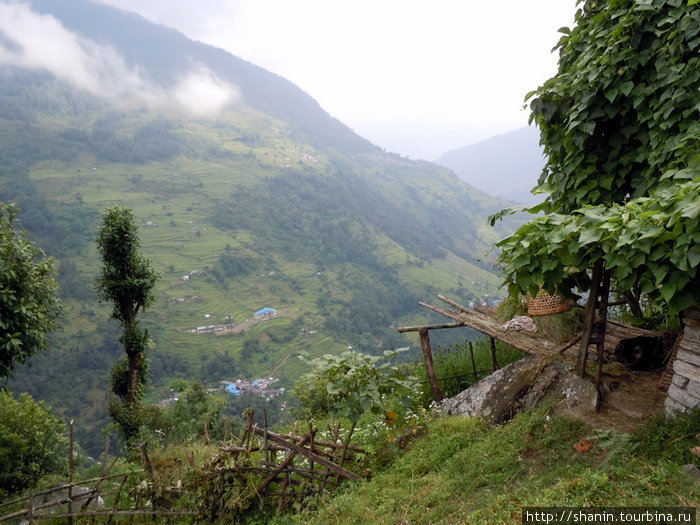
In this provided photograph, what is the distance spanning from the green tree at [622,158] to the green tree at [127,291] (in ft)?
35.2

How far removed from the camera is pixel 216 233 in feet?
349

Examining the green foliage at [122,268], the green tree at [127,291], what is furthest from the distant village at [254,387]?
the green foliage at [122,268]

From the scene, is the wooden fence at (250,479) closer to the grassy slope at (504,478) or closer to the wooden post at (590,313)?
the grassy slope at (504,478)

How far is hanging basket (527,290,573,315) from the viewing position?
5.13 meters

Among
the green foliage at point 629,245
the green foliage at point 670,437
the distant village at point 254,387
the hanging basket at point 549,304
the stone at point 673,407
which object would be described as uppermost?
the green foliage at point 629,245

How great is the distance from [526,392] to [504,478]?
1822mm

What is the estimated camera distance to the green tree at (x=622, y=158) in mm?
2969

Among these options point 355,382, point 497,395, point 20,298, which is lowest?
point 497,395

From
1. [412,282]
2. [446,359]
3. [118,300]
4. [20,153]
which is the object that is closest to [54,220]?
[20,153]

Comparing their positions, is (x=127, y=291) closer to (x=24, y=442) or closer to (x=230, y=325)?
(x=24, y=442)

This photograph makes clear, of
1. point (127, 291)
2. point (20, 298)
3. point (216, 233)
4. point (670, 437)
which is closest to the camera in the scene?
point (670, 437)

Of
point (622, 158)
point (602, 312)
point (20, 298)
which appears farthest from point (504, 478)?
point (20, 298)

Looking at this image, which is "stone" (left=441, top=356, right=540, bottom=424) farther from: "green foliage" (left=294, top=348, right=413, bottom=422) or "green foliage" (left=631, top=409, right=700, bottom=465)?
"green foliage" (left=631, top=409, right=700, bottom=465)

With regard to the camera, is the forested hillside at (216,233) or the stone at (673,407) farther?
the forested hillside at (216,233)
